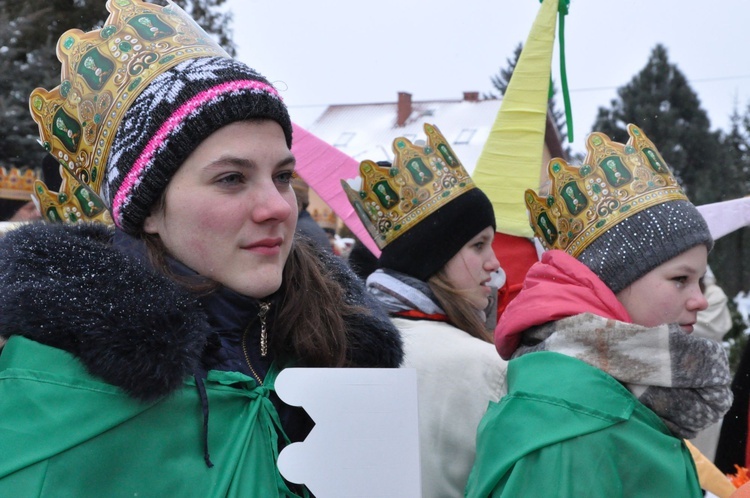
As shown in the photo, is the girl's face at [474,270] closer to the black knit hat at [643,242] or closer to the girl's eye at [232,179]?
the black knit hat at [643,242]

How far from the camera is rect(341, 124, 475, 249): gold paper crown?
162 inches

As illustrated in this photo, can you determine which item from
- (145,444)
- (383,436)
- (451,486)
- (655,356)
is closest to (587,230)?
(655,356)

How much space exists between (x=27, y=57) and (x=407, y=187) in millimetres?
4662

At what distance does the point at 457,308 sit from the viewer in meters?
3.80

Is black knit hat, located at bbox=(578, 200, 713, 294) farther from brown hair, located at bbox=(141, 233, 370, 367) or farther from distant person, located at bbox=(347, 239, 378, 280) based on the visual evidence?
distant person, located at bbox=(347, 239, 378, 280)

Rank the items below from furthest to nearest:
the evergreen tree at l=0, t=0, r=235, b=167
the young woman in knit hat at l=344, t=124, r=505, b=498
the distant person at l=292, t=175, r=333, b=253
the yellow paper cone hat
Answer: the evergreen tree at l=0, t=0, r=235, b=167 < the distant person at l=292, t=175, r=333, b=253 < the yellow paper cone hat < the young woman in knit hat at l=344, t=124, r=505, b=498

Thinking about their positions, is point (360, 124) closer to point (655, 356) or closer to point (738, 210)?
point (738, 210)

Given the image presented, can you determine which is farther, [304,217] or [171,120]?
[304,217]

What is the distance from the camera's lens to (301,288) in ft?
7.89

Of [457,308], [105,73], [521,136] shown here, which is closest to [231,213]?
[105,73]

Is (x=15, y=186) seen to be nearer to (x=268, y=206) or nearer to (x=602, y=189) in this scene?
(x=602, y=189)

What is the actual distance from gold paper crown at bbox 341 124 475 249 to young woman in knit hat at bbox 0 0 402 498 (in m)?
1.58

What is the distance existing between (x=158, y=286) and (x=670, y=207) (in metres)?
1.75

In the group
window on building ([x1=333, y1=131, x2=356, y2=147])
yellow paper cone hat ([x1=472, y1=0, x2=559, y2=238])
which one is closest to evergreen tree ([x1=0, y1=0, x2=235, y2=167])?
yellow paper cone hat ([x1=472, y1=0, x2=559, y2=238])
